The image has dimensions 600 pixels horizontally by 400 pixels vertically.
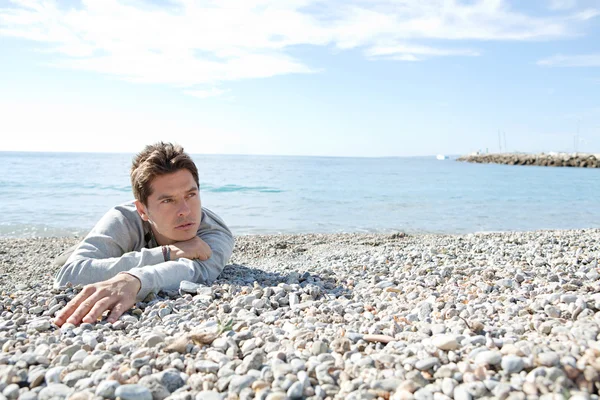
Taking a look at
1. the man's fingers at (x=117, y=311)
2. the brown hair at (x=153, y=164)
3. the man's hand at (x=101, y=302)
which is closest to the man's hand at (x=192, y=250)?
the brown hair at (x=153, y=164)

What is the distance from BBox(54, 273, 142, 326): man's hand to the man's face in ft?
2.62

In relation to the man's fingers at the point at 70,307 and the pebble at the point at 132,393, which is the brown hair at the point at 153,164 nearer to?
the man's fingers at the point at 70,307

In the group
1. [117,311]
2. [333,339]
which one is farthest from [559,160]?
[117,311]

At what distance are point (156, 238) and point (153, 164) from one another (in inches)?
32.8

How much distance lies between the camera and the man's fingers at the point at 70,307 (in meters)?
3.28

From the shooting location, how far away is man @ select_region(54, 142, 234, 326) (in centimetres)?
405

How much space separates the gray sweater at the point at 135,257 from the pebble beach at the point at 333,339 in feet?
0.51

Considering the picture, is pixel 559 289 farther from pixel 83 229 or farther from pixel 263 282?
pixel 83 229

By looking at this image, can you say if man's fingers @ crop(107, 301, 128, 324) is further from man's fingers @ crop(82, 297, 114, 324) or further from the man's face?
the man's face

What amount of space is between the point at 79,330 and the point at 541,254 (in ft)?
15.9

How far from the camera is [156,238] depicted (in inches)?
185

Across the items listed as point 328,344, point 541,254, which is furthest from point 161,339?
point 541,254

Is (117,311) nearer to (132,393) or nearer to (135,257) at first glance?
(135,257)

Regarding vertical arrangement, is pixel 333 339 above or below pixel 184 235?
below
